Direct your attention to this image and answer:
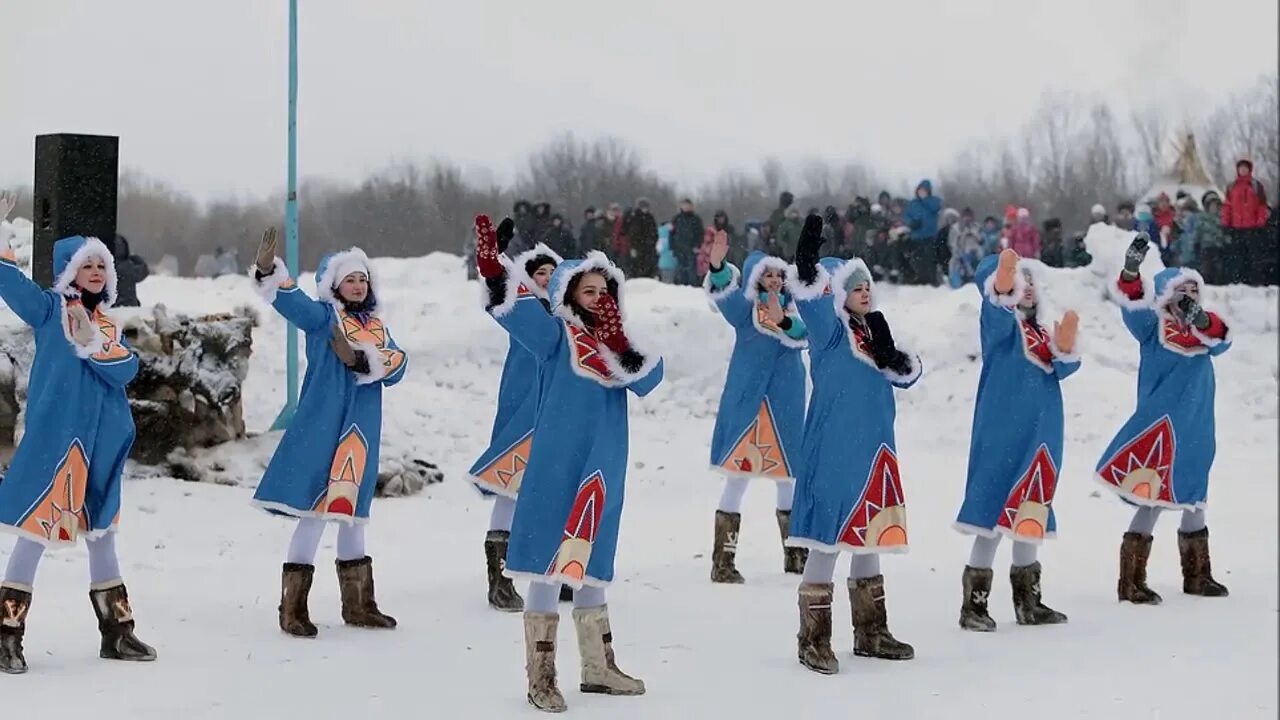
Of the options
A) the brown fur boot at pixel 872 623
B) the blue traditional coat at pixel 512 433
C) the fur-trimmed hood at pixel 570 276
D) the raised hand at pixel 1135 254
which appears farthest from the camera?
the blue traditional coat at pixel 512 433

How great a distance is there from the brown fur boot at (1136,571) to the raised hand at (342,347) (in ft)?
13.2

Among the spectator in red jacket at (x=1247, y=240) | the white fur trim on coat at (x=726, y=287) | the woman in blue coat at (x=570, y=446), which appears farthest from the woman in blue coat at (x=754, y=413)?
the spectator in red jacket at (x=1247, y=240)

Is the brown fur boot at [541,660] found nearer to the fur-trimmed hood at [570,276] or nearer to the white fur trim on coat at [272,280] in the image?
the fur-trimmed hood at [570,276]

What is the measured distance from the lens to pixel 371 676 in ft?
23.0

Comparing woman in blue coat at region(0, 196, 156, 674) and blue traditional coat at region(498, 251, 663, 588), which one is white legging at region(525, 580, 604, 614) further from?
woman in blue coat at region(0, 196, 156, 674)

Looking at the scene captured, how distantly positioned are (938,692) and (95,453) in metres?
3.53

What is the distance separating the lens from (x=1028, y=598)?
8.27 metres

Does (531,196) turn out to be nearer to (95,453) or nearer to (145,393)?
(145,393)

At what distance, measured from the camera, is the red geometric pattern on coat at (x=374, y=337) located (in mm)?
7973

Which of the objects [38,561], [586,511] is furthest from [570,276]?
[38,561]

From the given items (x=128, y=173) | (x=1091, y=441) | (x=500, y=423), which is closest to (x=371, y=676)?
(x=500, y=423)

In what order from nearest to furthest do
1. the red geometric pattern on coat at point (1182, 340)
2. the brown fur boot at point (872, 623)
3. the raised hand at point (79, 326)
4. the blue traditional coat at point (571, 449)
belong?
the blue traditional coat at point (571, 449) → the raised hand at point (79, 326) → the brown fur boot at point (872, 623) → the red geometric pattern on coat at point (1182, 340)

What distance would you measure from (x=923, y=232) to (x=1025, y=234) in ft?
4.98

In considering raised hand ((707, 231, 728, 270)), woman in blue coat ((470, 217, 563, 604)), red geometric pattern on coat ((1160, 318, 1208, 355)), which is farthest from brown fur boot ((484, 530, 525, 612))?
red geometric pattern on coat ((1160, 318, 1208, 355))
